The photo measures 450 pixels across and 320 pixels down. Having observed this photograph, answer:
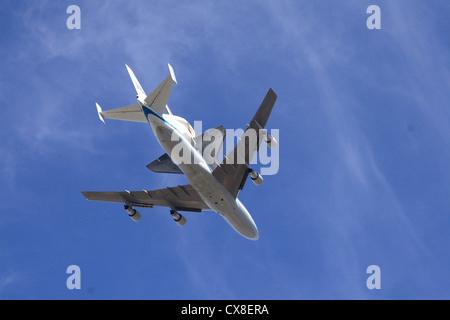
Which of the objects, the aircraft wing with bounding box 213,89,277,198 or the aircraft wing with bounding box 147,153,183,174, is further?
the aircraft wing with bounding box 147,153,183,174

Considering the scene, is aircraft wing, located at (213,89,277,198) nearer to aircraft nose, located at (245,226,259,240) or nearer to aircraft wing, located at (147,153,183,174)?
aircraft nose, located at (245,226,259,240)

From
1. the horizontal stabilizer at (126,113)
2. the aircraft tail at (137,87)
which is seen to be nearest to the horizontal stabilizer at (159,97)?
the aircraft tail at (137,87)

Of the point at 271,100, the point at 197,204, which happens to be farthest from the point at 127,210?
the point at 271,100

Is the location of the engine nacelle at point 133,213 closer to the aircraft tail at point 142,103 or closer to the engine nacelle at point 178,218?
the engine nacelle at point 178,218

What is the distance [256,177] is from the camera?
4400 centimetres

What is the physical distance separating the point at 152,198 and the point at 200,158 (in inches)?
356

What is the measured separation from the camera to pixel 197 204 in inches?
1898

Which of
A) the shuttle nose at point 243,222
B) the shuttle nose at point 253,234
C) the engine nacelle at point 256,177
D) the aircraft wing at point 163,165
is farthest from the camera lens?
the aircraft wing at point 163,165

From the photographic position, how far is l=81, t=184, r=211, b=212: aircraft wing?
48.2 meters

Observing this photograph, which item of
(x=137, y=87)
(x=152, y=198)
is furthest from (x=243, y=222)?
(x=137, y=87)

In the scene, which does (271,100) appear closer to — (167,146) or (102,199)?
(167,146)

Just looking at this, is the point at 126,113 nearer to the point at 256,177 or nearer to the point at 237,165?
the point at 237,165

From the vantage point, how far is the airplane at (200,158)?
132 ft

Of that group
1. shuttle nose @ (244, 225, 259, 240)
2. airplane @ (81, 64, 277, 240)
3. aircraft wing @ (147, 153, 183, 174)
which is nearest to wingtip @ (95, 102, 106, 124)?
airplane @ (81, 64, 277, 240)
